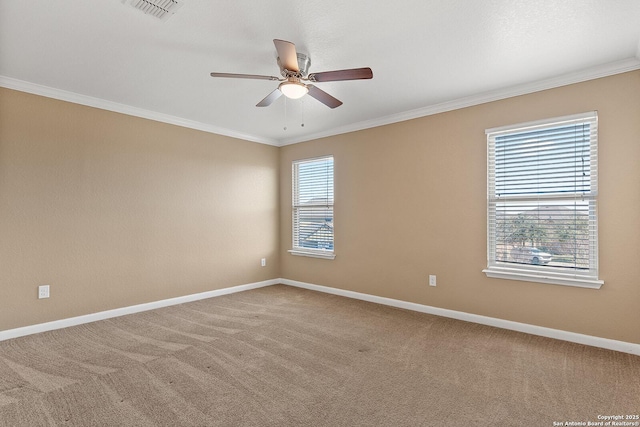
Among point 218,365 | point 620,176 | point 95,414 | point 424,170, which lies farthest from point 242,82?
point 620,176

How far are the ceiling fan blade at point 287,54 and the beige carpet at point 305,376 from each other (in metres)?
2.36

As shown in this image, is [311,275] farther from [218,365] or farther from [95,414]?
[95,414]

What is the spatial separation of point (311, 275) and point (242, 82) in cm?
326

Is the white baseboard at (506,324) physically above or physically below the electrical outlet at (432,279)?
below

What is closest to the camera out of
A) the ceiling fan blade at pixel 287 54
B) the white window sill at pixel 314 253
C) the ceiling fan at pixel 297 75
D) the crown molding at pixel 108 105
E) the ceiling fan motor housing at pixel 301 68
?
the ceiling fan blade at pixel 287 54

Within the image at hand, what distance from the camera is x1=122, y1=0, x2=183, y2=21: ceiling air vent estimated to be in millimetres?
2098

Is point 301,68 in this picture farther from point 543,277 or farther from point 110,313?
point 110,313

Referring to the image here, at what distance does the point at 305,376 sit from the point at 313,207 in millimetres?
3237

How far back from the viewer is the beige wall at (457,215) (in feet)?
9.55

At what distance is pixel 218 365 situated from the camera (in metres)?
2.68

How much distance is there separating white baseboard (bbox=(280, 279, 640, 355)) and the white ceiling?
245 centimetres

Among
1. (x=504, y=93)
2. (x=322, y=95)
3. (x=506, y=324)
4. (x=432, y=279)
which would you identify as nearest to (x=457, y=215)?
(x=432, y=279)

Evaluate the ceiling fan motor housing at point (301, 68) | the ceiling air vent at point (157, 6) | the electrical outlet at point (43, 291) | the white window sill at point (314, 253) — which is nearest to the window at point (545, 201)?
the ceiling fan motor housing at point (301, 68)

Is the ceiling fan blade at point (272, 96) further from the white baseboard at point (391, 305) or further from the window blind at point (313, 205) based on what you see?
the white baseboard at point (391, 305)
